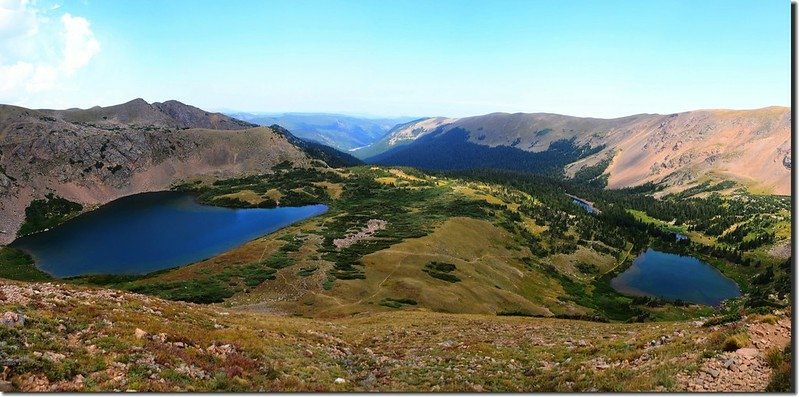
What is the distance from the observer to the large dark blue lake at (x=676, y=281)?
143500 millimetres

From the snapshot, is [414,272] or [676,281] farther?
[676,281]

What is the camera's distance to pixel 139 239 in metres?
156

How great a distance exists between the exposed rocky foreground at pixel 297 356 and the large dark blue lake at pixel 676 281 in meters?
128

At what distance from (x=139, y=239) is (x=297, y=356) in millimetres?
153247

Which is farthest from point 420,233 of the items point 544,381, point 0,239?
point 0,239

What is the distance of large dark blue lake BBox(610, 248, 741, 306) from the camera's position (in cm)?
14350

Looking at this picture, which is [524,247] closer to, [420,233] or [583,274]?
[583,274]

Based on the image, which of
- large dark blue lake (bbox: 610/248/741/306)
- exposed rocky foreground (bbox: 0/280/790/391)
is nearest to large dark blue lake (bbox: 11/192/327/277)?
exposed rocky foreground (bbox: 0/280/790/391)

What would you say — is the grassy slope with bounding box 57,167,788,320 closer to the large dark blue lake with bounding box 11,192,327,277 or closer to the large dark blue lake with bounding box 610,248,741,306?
the large dark blue lake with bounding box 610,248,741,306

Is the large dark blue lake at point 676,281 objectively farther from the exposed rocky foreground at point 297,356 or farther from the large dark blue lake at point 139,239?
the large dark blue lake at point 139,239

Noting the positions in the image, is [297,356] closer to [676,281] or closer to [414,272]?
[414,272]

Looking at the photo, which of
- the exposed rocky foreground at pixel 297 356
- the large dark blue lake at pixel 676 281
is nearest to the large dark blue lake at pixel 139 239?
the exposed rocky foreground at pixel 297 356

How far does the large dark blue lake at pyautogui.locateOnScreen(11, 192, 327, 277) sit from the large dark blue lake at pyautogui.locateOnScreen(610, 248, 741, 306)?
12994 centimetres

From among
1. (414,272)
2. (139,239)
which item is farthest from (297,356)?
(139,239)
